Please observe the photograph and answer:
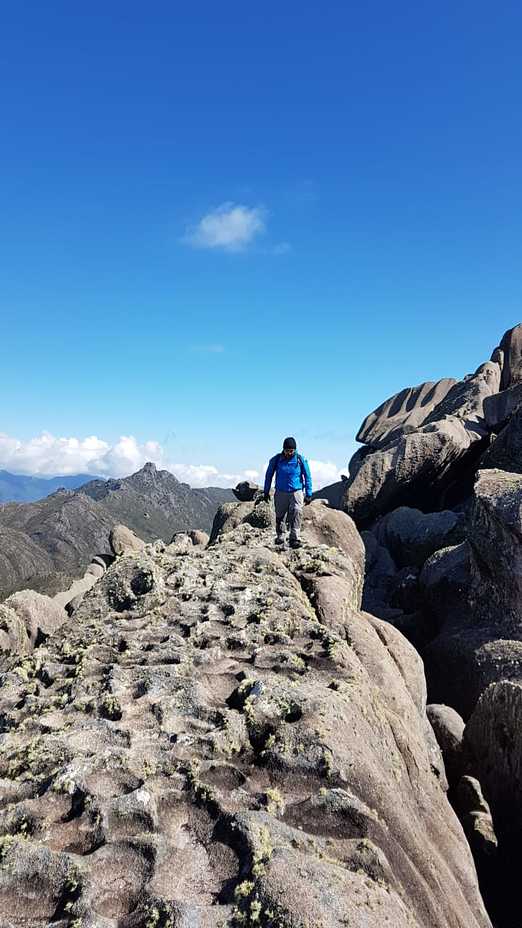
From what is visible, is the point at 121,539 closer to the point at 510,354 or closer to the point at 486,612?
the point at 486,612

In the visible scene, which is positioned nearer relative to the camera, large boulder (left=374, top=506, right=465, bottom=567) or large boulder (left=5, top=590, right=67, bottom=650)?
large boulder (left=5, top=590, right=67, bottom=650)

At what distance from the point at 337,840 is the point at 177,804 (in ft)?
6.17

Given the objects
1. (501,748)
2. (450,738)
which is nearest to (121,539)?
(450,738)

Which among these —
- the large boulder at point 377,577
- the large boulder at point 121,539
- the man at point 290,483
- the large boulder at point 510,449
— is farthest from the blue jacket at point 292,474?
the large boulder at point 121,539

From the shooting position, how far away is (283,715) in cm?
826

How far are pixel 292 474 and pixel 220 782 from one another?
12.4m

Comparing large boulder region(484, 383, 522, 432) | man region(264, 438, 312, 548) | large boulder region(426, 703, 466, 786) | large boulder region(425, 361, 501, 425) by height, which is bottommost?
large boulder region(426, 703, 466, 786)

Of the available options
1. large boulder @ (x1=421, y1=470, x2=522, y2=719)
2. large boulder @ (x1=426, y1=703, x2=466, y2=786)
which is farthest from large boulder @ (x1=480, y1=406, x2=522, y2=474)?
large boulder @ (x1=426, y1=703, x2=466, y2=786)

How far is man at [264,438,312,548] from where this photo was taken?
18.8 m

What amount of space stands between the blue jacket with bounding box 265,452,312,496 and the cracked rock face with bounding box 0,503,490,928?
Answer: 22.4 feet

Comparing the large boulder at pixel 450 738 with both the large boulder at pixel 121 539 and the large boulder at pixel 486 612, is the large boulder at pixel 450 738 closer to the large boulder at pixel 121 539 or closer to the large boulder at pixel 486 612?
the large boulder at pixel 486 612

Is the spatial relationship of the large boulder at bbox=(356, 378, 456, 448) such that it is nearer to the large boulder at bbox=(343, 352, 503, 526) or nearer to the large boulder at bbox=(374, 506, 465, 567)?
the large boulder at bbox=(343, 352, 503, 526)

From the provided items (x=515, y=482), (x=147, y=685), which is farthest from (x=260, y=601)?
(x=515, y=482)

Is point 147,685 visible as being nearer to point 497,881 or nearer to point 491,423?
point 497,881
